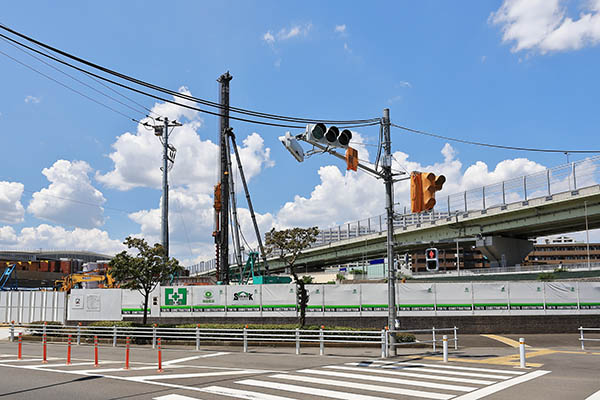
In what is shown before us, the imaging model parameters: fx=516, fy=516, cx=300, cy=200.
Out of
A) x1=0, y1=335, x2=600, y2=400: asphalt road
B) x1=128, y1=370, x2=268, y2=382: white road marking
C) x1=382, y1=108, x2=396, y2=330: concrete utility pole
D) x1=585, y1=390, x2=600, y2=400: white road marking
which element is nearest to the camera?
x1=585, y1=390, x2=600, y2=400: white road marking

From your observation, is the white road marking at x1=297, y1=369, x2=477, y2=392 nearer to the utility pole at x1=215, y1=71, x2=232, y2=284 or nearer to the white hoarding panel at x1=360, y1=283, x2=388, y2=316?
the white hoarding panel at x1=360, y1=283, x2=388, y2=316

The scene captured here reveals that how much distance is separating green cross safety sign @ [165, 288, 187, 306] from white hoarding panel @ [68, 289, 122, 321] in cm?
335

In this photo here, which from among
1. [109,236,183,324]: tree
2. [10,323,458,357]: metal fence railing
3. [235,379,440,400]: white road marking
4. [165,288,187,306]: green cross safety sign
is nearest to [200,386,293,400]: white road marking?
[235,379,440,400]: white road marking

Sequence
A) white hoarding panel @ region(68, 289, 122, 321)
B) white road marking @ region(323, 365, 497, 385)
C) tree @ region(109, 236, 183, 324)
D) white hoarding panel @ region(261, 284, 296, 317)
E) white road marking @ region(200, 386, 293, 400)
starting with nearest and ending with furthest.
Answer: white road marking @ region(200, 386, 293, 400)
white road marking @ region(323, 365, 497, 385)
tree @ region(109, 236, 183, 324)
white hoarding panel @ region(261, 284, 296, 317)
white hoarding panel @ region(68, 289, 122, 321)

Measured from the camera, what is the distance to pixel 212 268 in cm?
9888

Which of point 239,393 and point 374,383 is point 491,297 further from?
point 239,393

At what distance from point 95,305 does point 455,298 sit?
74.9 ft

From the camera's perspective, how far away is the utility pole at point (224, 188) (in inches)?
1810

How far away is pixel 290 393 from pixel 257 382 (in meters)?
1.82

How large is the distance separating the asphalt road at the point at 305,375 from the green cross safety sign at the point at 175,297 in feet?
37.8

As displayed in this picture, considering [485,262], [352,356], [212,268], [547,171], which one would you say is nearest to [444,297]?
[352,356]

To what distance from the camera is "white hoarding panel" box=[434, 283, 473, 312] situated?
29.6 meters

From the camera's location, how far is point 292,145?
49.2 feet

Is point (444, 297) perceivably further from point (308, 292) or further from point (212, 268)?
point (212, 268)
